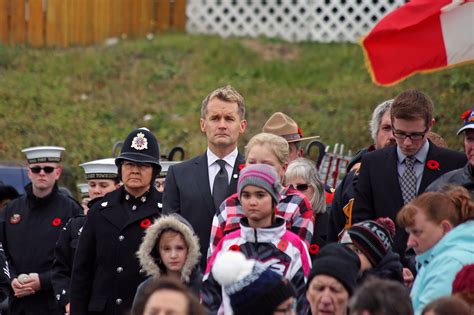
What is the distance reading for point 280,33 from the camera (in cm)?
2078

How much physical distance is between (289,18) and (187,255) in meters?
12.9

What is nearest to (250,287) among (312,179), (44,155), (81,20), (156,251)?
(156,251)

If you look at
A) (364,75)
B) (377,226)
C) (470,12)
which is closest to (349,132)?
(364,75)

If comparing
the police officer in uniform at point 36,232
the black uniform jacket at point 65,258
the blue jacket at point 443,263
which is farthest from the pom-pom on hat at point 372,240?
the police officer in uniform at point 36,232

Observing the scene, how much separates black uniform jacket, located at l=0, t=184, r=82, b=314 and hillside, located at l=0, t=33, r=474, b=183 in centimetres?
515

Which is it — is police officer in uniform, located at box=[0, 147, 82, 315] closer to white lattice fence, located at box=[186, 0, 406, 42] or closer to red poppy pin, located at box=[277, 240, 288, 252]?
red poppy pin, located at box=[277, 240, 288, 252]

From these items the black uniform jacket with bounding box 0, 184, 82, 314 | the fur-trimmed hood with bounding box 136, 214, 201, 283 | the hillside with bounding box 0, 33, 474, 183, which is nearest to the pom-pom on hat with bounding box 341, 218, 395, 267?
the fur-trimmed hood with bounding box 136, 214, 201, 283

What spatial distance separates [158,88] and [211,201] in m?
10.2

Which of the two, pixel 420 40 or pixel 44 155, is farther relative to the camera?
pixel 44 155

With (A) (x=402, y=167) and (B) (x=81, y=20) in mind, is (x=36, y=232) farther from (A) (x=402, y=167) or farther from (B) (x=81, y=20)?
(B) (x=81, y=20)

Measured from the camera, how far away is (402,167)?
882cm

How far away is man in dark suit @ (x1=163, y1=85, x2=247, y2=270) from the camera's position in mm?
9094

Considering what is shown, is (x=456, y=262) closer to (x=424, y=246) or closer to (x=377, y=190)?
(x=424, y=246)

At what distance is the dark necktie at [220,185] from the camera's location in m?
9.13
